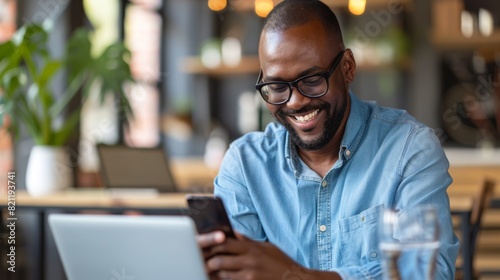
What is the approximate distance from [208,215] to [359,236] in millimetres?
470

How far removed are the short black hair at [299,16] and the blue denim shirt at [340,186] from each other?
0.20 metres

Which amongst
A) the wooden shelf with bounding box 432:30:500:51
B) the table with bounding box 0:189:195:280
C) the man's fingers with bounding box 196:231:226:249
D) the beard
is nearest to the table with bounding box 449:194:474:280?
the table with bounding box 0:189:195:280

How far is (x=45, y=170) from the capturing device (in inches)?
145

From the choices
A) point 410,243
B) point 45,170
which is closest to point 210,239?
point 410,243

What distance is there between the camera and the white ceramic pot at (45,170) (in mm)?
3686

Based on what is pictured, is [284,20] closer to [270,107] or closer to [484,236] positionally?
[270,107]

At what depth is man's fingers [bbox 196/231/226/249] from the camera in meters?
1.16

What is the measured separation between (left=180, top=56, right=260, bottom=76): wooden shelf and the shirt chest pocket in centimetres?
501

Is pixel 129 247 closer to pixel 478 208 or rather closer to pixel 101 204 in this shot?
pixel 478 208

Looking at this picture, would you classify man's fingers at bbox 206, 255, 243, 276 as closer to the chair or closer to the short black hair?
the short black hair

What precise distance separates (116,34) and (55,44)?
171 centimetres

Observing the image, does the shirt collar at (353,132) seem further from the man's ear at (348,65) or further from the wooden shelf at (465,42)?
the wooden shelf at (465,42)

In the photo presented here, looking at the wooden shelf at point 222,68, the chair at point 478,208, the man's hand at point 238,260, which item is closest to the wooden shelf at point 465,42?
the wooden shelf at point 222,68

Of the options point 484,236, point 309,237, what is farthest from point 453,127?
point 309,237
